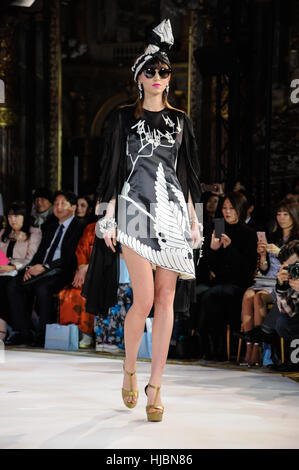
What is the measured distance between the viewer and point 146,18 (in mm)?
20672

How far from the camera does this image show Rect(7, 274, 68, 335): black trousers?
642 cm

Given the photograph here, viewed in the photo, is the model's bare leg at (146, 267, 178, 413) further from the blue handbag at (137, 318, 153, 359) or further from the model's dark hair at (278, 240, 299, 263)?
the blue handbag at (137, 318, 153, 359)

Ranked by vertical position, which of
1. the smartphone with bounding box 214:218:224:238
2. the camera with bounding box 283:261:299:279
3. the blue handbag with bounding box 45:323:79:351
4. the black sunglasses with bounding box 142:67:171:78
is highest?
the black sunglasses with bounding box 142:67:171:78

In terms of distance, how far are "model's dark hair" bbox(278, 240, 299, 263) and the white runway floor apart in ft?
2.59

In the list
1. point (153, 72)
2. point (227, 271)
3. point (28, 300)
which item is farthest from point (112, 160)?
point (28, 300)

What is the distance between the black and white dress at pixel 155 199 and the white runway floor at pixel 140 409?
67cm

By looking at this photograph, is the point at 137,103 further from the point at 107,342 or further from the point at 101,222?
the point at 107,342

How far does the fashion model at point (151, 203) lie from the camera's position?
339 centimetres

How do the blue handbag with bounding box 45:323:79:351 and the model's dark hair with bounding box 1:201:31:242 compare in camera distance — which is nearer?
the blue handbag with bounding box 45:323:79:351

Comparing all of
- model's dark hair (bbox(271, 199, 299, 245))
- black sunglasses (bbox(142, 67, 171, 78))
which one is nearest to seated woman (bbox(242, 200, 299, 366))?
model's dark hair (bbox(271, 199, 299, 245))

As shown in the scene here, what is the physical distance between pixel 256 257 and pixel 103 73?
14891 millimetres

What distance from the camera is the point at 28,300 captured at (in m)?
6.69

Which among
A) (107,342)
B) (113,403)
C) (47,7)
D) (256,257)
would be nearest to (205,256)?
(256,257)

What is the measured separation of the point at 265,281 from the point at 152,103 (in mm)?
2387
